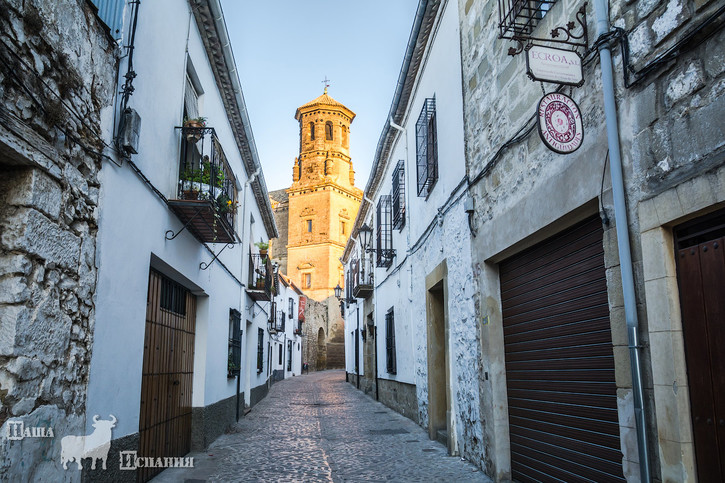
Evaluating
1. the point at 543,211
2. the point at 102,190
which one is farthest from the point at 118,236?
the point at 543,211

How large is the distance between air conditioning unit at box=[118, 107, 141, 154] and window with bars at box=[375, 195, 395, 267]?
843cm

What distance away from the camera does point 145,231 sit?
16.9 ft

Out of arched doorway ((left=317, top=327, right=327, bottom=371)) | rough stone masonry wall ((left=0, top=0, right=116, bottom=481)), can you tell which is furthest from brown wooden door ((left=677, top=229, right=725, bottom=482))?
arched doorway ((left=317, top=327, right=327, bottom=371))

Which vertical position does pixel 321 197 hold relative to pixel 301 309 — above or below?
above

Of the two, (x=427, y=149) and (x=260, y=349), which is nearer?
(x=427, y=149)

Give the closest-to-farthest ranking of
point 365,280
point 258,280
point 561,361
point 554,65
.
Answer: point 554,65, point 561,361, point 258,280, point 365,280

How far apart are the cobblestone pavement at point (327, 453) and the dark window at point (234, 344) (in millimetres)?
1041

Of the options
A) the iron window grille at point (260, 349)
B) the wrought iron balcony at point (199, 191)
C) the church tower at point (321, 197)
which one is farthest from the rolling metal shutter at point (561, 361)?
the church tower at point (321, 197)

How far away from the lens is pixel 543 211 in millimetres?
4598

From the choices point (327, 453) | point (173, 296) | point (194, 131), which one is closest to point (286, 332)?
point (327, 453)

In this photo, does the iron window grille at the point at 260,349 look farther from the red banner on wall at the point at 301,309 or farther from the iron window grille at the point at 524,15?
the red banner on wall at the point at 301,309

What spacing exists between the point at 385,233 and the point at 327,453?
646 cm

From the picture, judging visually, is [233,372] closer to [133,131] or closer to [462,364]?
[462,364]

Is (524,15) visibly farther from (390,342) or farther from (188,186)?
(390,342)
